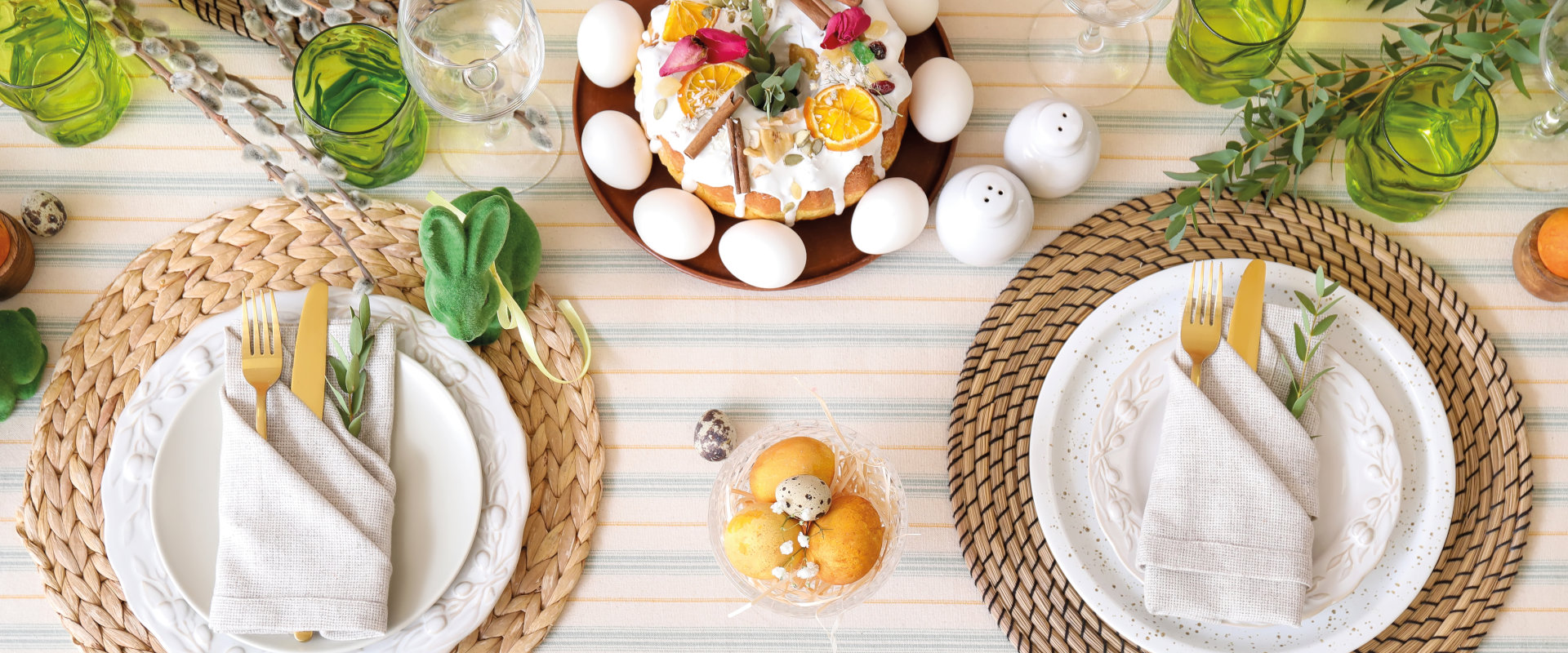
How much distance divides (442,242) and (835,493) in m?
0.46

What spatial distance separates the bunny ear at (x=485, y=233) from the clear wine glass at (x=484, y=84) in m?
0.09

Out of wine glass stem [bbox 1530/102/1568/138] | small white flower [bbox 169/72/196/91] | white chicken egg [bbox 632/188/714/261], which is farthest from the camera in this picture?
wine glass stem [bbox 1530/102/1568/138]

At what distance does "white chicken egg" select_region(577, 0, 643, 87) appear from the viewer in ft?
3.15

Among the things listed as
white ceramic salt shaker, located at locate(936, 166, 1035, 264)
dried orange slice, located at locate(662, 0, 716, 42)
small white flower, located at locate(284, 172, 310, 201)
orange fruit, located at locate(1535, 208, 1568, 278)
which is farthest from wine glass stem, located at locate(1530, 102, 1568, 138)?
small white flower, located at locate(284, 172, 310, 201)

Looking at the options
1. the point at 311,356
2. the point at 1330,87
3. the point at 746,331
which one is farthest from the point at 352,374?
the point at 1330,87

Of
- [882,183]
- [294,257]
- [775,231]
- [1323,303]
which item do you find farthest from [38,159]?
[1323,303]

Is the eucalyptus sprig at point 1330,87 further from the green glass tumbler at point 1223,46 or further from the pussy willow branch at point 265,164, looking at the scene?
the pussy willow branch at point 265,164

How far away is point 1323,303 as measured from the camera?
992mm

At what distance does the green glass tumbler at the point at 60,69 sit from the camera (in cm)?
98

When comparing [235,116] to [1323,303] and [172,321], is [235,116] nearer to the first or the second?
[172,321]

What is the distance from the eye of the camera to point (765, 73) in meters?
0.92

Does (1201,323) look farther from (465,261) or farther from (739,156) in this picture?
(465,261)

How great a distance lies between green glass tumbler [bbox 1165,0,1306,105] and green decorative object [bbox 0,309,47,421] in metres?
1.29

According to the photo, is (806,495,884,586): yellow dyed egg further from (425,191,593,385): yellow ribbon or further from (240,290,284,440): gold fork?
(240,290,284,440): gold fork
